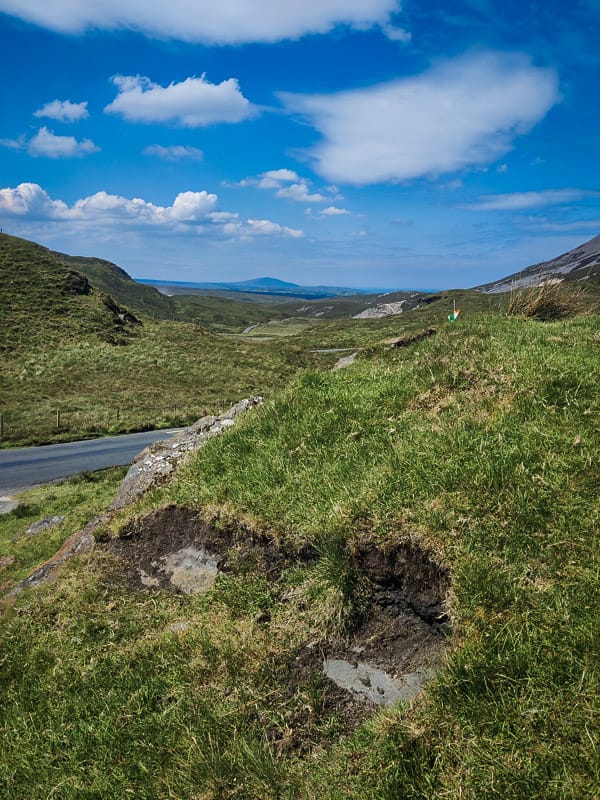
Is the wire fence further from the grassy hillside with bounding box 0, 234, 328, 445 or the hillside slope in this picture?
the hillside slope

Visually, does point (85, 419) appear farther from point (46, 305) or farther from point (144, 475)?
point (46, 305)

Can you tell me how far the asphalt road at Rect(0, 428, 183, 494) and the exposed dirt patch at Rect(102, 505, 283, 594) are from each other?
19423 mm

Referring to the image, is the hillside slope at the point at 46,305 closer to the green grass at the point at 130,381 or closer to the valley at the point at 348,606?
the green grass at the point at 130,381

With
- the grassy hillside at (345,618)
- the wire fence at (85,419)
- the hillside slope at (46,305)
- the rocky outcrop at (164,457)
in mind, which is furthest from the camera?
the hillside slope at (46,305)

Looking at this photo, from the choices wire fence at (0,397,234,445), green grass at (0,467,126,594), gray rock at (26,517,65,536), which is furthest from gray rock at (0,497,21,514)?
wire fence at (0,397,234,445)

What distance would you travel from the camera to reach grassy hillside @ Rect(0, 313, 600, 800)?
305 cm

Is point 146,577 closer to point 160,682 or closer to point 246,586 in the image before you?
point 246,586

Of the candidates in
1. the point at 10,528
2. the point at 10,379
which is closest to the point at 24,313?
the point at 10,379

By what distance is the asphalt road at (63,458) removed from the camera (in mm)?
24797

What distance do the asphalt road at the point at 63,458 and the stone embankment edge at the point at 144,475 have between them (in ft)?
54.3

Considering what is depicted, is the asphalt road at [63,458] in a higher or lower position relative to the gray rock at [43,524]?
lower

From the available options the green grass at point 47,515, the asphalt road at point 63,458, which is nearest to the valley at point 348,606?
the green grass at point 47,515

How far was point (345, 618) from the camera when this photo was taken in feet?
14.3

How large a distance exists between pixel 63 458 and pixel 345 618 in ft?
94.3
